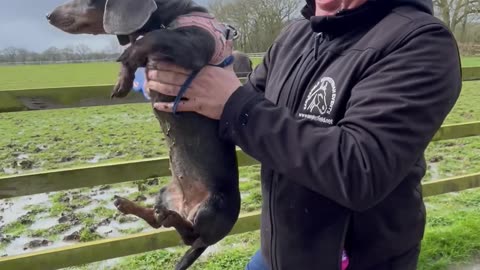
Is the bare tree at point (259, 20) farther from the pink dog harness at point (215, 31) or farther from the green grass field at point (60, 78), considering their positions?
the green grass field at point (60, 78)

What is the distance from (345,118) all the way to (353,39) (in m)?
0.27

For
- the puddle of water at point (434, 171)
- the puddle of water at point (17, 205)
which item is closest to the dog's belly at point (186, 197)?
the puddle of water at point (17, 205)

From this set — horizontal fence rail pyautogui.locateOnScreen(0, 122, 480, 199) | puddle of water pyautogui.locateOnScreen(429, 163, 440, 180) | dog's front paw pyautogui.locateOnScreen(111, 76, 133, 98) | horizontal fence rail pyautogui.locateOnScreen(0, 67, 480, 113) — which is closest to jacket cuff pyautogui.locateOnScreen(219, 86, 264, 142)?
dog's front paw pyautogui.locateOnScreen(111, 76, 133, 98)

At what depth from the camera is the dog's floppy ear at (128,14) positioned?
148 centimetres

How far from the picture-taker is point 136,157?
6.04 meters

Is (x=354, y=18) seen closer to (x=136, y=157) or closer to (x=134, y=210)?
(x=134, y=210)

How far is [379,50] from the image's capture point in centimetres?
125

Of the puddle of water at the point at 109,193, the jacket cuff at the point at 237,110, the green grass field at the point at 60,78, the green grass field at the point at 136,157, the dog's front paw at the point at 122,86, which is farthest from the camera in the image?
the green grass field at the point at 60,78

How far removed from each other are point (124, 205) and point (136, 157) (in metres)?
4.46

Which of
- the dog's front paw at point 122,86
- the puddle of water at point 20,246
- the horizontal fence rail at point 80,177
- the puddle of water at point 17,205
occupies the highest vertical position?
the dog's front paw at point 122,86

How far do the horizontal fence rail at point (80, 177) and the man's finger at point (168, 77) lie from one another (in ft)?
4.62

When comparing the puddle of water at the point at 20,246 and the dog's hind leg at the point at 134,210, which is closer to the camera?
the dog's hind leg at the point at 134,210

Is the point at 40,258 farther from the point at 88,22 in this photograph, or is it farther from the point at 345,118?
the point at 345,118

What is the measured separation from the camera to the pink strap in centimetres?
155
